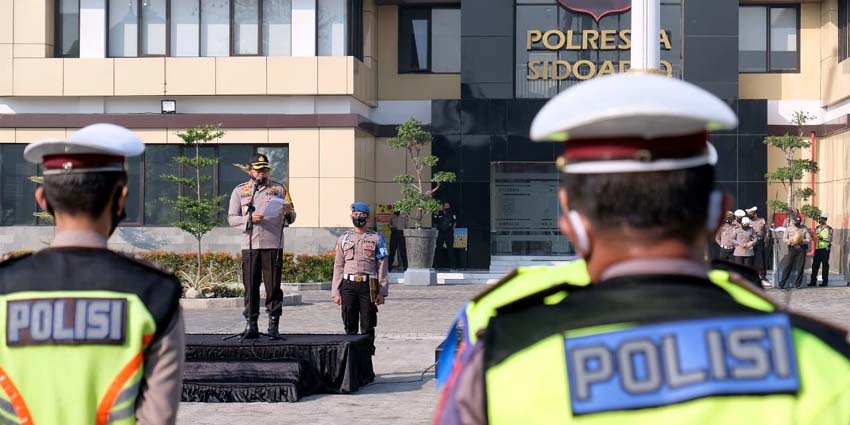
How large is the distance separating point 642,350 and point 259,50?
30448 millimetres

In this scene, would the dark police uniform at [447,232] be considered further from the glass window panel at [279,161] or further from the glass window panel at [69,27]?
the glass window panel at [69,27]

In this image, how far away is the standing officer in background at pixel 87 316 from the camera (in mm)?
Answer: 3537

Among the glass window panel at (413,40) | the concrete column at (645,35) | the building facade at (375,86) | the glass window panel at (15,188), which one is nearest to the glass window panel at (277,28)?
the building facade at (375,86)

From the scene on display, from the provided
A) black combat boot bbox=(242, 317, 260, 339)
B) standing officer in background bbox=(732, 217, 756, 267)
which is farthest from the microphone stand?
standing officer in background bbox=(732, 217, 756, 267)

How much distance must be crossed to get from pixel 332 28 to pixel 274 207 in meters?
A: 19.2

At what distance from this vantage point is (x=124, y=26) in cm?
3200

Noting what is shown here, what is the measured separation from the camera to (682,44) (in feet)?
115

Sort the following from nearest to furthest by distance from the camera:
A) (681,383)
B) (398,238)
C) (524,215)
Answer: (681,383), (398,238), (524,215)

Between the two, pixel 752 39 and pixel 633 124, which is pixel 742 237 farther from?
pixel 633 124

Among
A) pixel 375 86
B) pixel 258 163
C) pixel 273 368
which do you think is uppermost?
pixel 375 86

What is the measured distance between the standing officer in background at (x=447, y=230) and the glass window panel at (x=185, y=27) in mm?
8023

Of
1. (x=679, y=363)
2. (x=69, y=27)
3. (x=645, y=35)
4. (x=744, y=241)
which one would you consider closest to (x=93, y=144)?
(x=679, y=363)

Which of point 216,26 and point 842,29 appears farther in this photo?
point 842,29

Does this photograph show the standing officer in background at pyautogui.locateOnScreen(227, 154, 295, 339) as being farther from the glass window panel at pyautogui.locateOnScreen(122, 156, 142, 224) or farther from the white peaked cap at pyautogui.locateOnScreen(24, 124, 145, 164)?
the glass window panel at pyautogui.locateOnScreen(122, 156, 142, 224)
